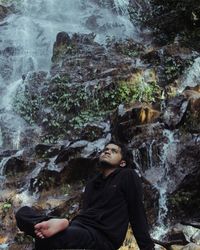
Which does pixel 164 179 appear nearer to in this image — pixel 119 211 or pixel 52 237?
pixel 119 211

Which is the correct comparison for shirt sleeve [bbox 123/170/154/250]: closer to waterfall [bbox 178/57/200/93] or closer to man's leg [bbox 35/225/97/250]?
man's leg [bbox 35/225/97/250]

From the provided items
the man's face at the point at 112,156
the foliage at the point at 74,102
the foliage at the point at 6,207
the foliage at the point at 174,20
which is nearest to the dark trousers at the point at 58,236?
the man's face at the point at 112,156

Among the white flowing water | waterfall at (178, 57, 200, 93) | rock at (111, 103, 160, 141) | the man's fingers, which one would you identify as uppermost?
the man's fingers

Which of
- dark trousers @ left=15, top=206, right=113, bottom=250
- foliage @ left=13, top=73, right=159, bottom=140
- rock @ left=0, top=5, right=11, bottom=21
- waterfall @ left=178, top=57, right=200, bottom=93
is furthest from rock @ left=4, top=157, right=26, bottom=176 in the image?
rock @ left=0, top=5, right=11, bottom=21

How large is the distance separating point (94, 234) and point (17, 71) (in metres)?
16.3

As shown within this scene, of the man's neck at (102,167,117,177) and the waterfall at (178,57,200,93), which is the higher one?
the man's neck at (102,167,117,177)

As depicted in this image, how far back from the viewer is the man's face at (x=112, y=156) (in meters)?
4.54

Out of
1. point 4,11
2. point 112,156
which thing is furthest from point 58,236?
point 4,11

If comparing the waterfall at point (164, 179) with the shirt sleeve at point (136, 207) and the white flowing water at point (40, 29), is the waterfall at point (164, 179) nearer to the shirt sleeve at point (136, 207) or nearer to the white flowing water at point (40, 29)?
the shirt sleeve at point (136, 207)

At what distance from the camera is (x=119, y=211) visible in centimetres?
425

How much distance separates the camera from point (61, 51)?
1895 cm

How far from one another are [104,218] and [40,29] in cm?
2039

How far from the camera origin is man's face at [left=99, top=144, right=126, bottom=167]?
4539 millimetres

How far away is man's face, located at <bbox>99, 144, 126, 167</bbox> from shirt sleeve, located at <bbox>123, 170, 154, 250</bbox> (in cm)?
27
